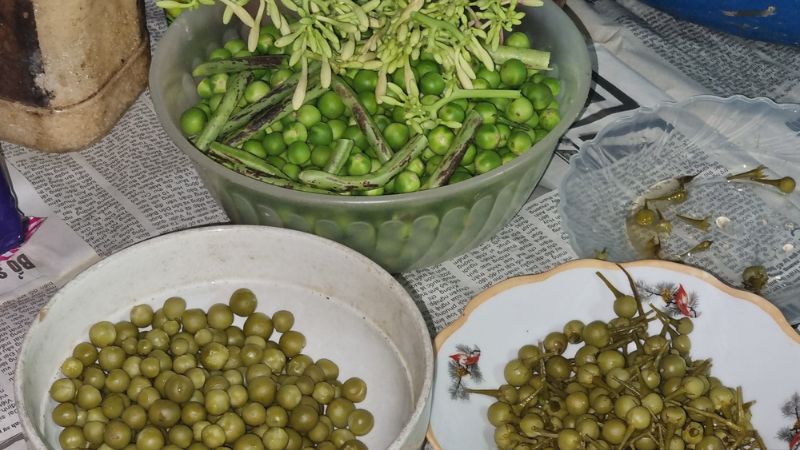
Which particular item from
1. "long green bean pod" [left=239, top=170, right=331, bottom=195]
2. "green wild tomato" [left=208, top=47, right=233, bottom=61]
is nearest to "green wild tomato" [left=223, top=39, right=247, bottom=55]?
"green wild tomato" [left=208, top=47, right=233, bottom=61]

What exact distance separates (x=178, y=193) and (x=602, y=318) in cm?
60

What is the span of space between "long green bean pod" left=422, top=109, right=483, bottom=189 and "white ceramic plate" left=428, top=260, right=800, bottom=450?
0.44 ft

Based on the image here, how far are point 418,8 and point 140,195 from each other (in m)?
0.50

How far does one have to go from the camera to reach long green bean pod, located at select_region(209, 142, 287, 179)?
1028mm

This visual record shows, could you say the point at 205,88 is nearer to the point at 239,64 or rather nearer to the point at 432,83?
the point at 239,64

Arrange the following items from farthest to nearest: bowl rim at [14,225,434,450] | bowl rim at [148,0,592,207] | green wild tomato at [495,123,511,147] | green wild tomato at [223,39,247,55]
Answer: green wild tomato at [223,39,247,55], green wild tomato at [495,123,511,147], bowl rim at [148,0,592,207], bowl rim at [14,225,434,450]

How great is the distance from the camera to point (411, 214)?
1.00m

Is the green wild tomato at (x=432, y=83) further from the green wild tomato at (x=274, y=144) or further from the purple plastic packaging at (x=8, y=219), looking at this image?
the purple plastic packaging at (x=8, y=219)

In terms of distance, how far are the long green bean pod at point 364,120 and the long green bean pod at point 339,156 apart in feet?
0.10

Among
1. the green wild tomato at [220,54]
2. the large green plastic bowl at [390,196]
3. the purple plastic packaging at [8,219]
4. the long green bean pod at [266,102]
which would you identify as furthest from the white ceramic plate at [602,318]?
the purple plastic packaging at [8,219]

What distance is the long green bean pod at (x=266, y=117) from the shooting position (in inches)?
42.2

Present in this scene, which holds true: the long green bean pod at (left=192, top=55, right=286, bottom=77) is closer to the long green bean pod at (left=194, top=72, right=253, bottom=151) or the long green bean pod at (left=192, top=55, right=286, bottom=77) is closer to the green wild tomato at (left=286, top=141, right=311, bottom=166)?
the long green bean pod at (left=194, top=72, right=253, bottom=151)

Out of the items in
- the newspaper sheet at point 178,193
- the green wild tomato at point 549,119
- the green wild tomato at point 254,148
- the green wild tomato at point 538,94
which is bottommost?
the newspaper sheet at point 178,193

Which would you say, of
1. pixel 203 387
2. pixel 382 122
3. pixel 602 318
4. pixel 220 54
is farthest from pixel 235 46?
pixel 602 318
